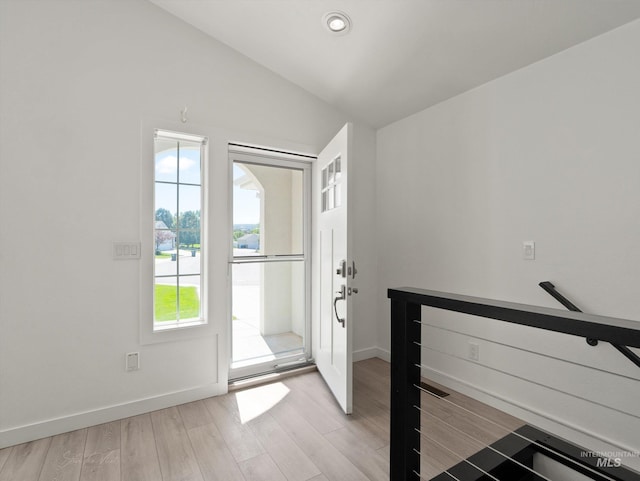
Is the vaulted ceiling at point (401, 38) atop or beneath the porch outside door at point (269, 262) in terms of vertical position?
atop

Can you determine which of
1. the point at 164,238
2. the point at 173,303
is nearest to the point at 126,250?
the point at 164,238

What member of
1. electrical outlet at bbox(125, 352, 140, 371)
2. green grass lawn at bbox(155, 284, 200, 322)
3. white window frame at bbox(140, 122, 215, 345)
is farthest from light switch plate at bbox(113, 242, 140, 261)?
electrical outlet at bbox(125, 352, 140, 371)

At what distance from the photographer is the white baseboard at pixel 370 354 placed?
342 cm

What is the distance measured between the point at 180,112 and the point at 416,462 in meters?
2.62

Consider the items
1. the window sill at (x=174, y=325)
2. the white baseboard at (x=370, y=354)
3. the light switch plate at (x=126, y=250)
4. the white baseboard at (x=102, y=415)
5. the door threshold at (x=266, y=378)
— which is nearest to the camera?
the white baseboard at (x=102, y=415)

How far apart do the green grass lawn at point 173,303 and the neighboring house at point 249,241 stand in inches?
21.5

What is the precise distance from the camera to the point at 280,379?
295cm

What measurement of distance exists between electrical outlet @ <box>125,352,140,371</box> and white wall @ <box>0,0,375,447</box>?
0.13ft

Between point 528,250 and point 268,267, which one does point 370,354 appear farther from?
point 528,250

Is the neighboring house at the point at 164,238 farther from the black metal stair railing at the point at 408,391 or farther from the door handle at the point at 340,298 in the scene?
the black metal stair railing at the point at 408,391

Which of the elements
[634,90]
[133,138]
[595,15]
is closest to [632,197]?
[634,90]

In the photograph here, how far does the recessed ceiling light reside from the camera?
2.24 meters

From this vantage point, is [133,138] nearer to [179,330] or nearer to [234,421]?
[179,330]

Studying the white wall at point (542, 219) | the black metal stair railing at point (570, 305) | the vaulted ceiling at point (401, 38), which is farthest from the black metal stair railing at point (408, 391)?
the vaulted ceiling at point (401, 38)
